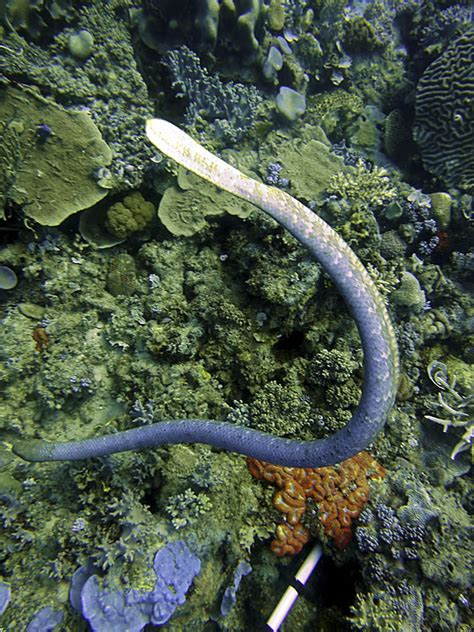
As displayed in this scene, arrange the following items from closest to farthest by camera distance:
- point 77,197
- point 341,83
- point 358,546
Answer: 1. point 358,546
2. point 77,197
3. point 341,83

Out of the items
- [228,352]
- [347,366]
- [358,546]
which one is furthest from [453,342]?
[228,352]

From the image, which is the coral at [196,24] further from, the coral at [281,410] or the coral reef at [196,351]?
the coral at [281,410]

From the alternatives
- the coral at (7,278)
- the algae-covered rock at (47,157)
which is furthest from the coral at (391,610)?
the algae-covered rock at (47,157)

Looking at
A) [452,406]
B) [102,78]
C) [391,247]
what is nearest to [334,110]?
[391,247]

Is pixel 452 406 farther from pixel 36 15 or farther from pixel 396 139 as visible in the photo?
pixel 36 15

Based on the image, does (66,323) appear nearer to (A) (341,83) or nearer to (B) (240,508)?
(B) (240,508)

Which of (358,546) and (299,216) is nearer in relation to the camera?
(299,216)
